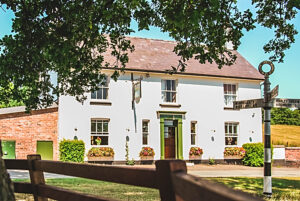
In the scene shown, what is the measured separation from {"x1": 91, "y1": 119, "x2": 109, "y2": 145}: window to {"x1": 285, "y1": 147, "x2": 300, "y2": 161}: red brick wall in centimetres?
1236

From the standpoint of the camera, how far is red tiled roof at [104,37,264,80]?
24.5 metres

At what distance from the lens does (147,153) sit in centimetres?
2339

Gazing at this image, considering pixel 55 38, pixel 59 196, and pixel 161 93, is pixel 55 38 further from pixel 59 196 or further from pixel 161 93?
pixel 161 93

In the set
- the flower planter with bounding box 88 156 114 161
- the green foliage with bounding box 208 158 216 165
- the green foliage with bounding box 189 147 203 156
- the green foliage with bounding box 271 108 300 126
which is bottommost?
the green foliage with bounding box 208 158 216 165

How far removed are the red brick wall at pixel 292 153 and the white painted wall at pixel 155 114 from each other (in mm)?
2168

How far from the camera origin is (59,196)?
11.9 feet

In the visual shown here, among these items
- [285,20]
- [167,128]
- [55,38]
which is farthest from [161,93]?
[55,38]

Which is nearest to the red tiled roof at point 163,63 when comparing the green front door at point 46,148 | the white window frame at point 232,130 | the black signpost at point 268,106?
the white window frame at point 232,130

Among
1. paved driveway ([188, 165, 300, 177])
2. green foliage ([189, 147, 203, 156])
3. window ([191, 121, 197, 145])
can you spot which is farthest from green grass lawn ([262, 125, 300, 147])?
paved driveway ([188, 165, 300, 177])

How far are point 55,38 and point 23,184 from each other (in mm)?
4759

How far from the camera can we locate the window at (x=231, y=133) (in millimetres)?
26250

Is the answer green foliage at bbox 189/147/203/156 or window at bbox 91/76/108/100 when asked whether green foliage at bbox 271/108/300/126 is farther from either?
window at bbox 91/76/108/100

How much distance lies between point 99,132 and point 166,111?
457cm

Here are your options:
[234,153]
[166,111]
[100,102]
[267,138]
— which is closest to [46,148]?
[100,102]
